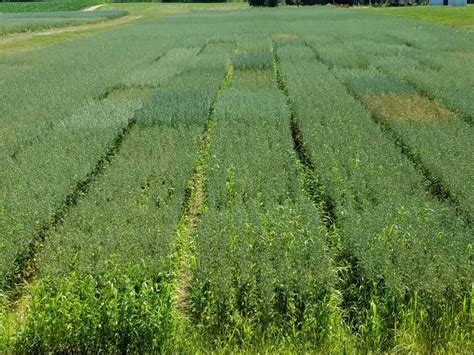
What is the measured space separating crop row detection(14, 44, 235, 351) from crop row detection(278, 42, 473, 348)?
2.51 meters

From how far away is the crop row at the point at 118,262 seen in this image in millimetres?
5531

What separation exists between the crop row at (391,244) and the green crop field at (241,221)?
0.09 feet

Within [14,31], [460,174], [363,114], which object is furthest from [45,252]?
[14,31]

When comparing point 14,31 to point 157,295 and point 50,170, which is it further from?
point 157,295

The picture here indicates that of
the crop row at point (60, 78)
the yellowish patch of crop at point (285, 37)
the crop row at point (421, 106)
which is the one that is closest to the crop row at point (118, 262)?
the crop row at point (60, 78)

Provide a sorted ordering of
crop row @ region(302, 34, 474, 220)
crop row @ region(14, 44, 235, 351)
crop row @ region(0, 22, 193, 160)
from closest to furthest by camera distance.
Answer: crop row @ region(14, 44, 235, 351) → crop row @ region(302, 34, 474, 220) → crop row @ region(0, 22, 193, 160)

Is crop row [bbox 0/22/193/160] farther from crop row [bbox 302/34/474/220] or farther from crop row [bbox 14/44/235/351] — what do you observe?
crop row [bbox 302/34/474/220]

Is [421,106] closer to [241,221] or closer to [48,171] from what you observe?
[241,221]

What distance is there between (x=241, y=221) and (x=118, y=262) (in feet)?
6.95

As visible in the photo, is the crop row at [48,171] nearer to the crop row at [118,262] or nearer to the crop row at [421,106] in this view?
the crop row at [118,262]

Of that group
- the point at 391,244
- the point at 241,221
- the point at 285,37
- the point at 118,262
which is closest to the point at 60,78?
the point at 241,221

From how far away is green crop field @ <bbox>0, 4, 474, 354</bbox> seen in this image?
564cm

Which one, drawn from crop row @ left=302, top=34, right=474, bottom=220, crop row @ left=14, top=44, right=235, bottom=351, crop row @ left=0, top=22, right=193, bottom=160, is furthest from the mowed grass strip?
crop row @ left=0, top=22, right=193, bottom=160

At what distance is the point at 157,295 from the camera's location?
5.92m
